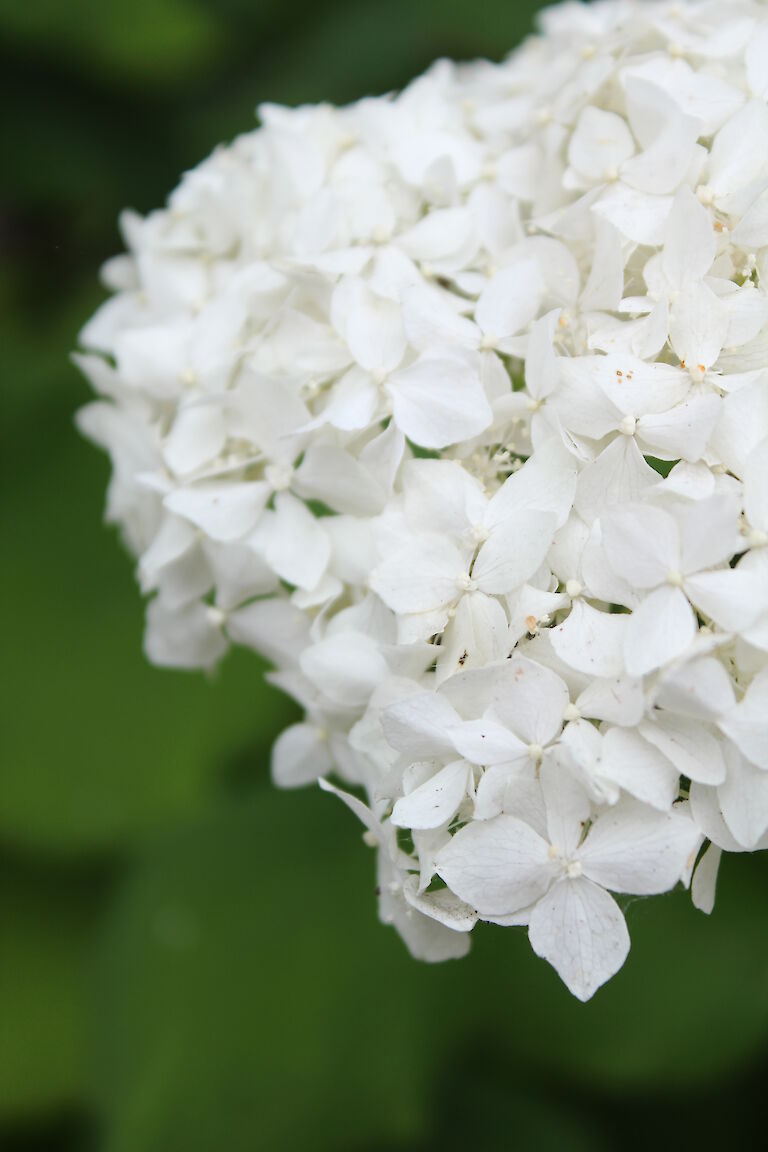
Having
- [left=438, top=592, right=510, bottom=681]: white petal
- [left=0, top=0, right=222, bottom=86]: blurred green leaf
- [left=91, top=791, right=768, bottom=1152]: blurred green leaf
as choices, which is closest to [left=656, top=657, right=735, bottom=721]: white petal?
[left=438, top=592, right=510, bottom=681]: white petal

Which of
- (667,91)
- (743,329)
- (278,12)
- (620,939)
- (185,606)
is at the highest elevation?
(278,12)

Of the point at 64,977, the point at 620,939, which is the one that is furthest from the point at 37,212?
the point at 620,939

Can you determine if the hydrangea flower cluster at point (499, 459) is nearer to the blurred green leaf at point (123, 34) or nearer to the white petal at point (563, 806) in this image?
the white petal at point (563, 806)

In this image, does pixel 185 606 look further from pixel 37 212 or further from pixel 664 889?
pixel 37 212

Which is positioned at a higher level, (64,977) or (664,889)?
(664,889)

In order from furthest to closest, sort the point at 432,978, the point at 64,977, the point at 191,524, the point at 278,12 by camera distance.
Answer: the point at 278,12 < the point at 64,977 < the point at 432,978 < the point at 191,524

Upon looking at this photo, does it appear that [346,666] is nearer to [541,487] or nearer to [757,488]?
[541,487]
